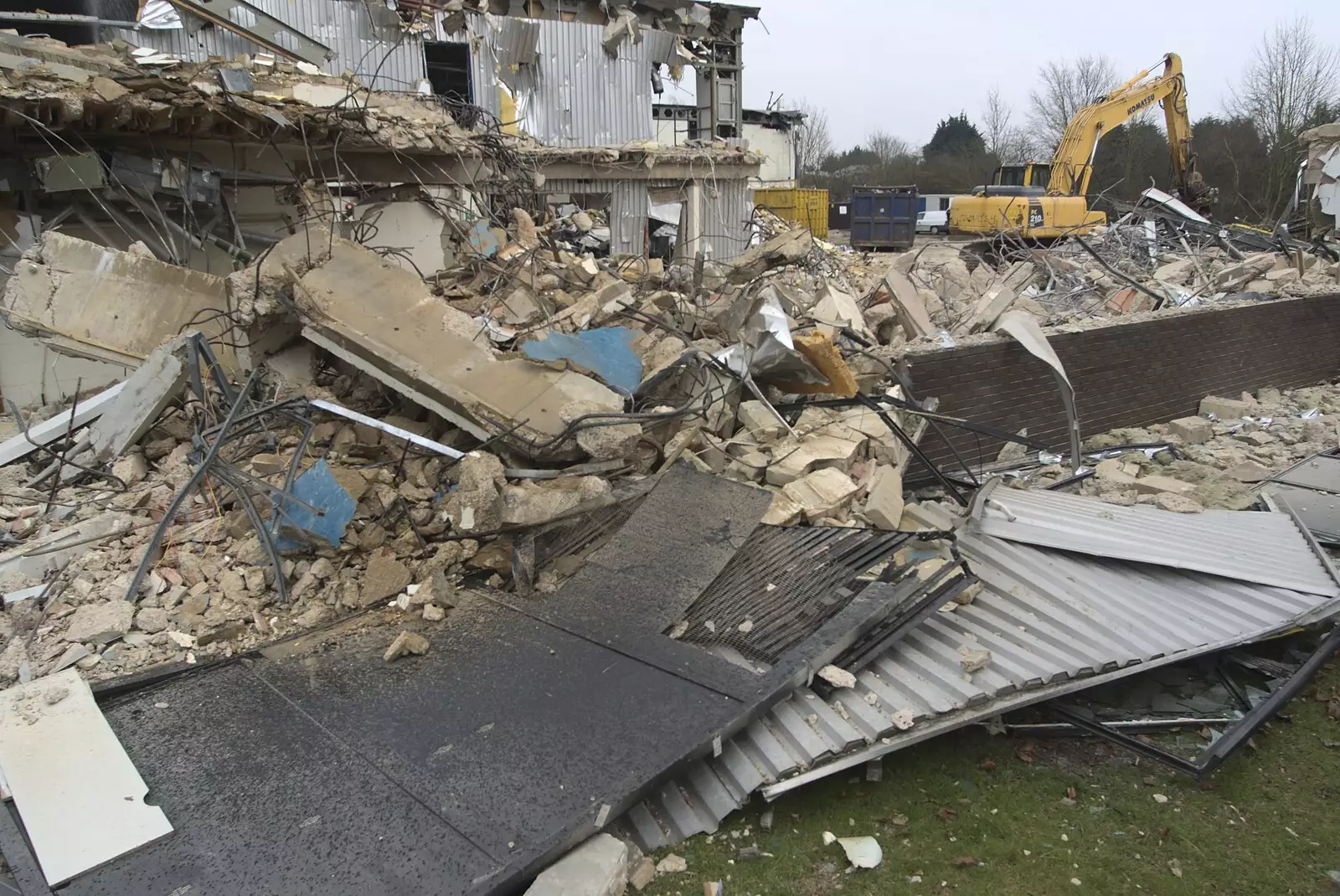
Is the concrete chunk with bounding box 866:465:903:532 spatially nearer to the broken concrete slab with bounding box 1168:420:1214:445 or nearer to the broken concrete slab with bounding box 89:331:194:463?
the broken concrete slab with bounding box 1168:420:1214:445

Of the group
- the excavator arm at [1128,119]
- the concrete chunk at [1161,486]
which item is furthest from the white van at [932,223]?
the concrete chunk at [1161,486]

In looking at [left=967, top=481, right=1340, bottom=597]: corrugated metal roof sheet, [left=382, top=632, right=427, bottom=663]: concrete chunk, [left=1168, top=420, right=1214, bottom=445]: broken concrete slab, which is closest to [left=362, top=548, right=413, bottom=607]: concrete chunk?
[left=382, top=632, right=427, bottom=663]: concrete chunk

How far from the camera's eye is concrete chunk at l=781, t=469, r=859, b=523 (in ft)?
14.5

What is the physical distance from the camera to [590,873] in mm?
2566

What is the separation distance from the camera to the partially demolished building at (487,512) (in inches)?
113

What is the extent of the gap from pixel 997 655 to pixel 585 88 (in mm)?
15082

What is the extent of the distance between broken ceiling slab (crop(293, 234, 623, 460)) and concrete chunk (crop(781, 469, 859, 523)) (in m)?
1.11

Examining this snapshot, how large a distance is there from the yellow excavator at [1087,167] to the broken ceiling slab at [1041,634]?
541 inches

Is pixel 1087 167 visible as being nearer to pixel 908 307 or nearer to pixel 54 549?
pixel 908 307

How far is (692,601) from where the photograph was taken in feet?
12.1

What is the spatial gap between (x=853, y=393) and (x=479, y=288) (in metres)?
3.23

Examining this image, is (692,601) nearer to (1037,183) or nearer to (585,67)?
(585,67)

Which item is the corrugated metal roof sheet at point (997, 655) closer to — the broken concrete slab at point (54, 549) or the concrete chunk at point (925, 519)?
the concrete chunk at point (925, 519)

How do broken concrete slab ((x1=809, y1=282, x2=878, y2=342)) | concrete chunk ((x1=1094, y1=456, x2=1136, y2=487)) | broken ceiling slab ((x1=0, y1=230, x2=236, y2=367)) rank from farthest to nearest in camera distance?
broken concrete slab ((x1=809, y1=282, x2=878, y2=342)) → concrete chunk ((x1=1094, y1=456, x2=1136, y2=487)) → broken ceiling slab ((x1=0, y1=230, x2=236, y2=367))
